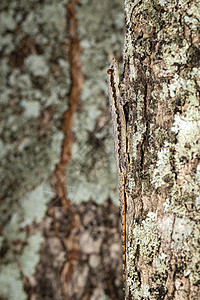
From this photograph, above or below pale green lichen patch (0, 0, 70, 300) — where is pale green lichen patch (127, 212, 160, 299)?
below

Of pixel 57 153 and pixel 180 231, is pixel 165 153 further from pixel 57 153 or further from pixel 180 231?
pixel 57 153

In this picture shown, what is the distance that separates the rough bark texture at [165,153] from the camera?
0.59 metres

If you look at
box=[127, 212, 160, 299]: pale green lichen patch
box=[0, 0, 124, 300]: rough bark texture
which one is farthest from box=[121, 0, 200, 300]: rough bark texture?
box=[0, 0, 124, 300]: rough bark texture

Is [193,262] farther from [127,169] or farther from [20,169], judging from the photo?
[20,169]

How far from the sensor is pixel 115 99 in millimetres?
745

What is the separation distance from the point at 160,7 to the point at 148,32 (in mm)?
53

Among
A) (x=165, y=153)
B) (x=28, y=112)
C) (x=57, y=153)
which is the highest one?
(x=28, y=112)

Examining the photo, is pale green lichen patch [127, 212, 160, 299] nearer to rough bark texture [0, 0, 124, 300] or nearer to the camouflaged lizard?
the camouflaged lizard

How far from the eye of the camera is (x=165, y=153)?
2.03ft

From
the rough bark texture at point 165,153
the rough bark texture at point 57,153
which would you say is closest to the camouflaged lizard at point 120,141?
the rough bark texture at point 165,153

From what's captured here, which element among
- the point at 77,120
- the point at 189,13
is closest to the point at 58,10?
the point at 77,120

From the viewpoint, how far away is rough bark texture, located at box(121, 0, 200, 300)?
23.3 inches

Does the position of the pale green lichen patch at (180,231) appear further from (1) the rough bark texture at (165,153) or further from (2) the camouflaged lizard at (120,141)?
(2) the camouflaged lizard at (120,141)

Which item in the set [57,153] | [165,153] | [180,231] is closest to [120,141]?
[165,153]
